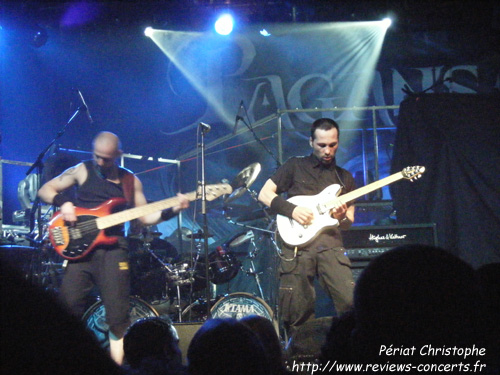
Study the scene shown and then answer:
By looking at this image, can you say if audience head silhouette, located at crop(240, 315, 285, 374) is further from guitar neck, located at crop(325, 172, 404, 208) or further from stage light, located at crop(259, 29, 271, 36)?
stage light, located at crop(259, 29, 271, 36)

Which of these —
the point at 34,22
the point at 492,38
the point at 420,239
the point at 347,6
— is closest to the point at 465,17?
the point at 492,38

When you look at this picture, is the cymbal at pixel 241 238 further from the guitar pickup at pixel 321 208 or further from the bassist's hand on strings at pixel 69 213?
the bassist's hand on strings at pixel 69 213

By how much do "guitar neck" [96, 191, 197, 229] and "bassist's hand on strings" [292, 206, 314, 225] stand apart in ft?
3.90

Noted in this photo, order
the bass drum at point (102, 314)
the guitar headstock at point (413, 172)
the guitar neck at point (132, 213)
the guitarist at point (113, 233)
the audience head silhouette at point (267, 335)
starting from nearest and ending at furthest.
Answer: the audience head silhouette at point (267, 335) < the guitarist at point (113, 233) < the guitar neck at point (132, 213) < the guitar headstock at point (413, 172) < the bass drum at point (102, 314)

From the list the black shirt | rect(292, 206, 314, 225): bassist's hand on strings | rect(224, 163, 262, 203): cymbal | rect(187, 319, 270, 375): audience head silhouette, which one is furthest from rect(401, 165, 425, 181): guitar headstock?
rect(187, 319, 270, 375): audience head silhouette

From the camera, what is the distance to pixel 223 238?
1074 cm

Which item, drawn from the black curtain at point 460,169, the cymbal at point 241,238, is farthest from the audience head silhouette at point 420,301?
the cymbal at point 241,238

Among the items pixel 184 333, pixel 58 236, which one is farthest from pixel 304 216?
pixel 58 236

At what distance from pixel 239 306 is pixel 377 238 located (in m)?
2.45

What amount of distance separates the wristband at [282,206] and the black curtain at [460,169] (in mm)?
1883

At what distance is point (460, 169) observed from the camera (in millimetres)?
5812

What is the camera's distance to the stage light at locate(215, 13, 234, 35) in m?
10.7

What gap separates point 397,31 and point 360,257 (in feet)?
23.8

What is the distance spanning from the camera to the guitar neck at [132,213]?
195 inches
